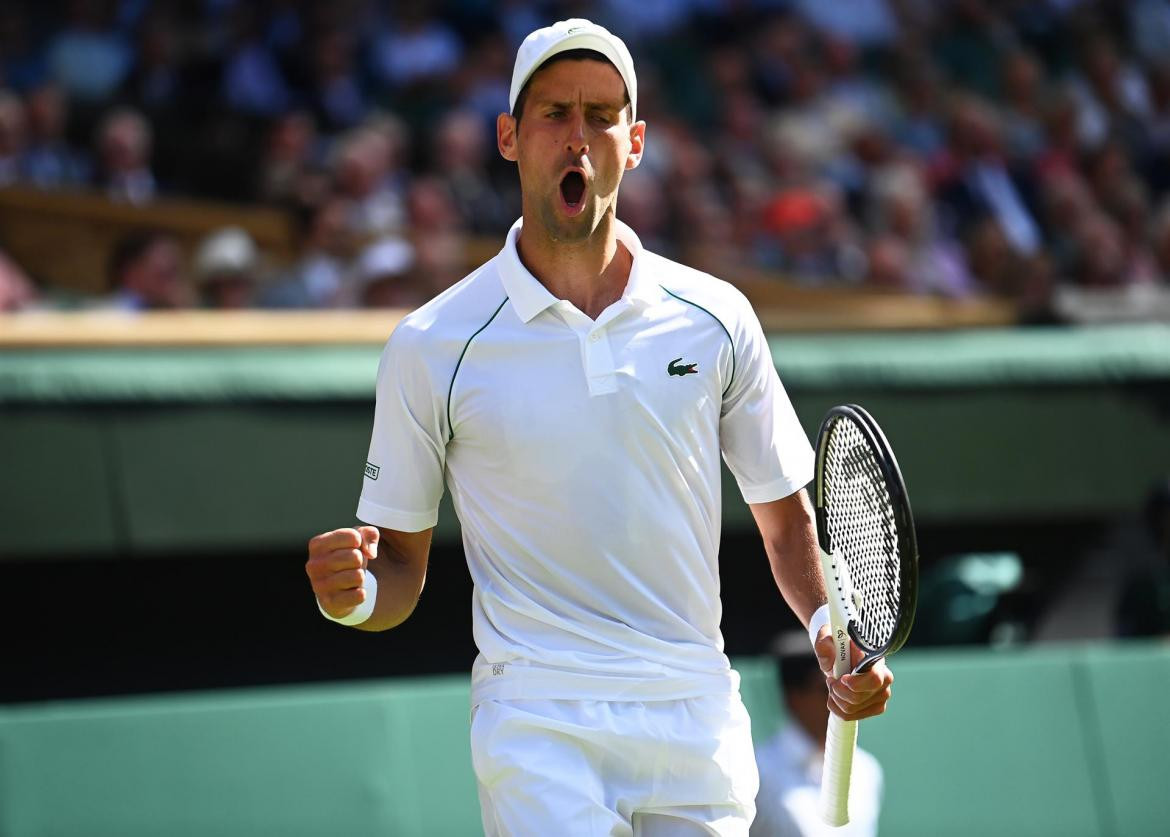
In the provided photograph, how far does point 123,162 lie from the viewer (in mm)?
9227

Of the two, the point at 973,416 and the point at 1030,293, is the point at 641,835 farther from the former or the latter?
the point at 1030,293

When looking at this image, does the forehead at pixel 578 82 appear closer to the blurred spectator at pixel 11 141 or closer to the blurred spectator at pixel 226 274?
the blurred spectator at pixel 226 274

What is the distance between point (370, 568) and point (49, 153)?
6508 mm

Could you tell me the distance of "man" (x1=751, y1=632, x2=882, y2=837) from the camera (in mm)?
5836

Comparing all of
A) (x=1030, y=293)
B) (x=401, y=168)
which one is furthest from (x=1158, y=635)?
(x=401, y=168)

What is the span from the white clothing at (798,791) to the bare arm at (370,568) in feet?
7.99

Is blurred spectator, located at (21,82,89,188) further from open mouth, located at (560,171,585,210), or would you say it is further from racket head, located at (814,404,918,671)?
racket head, located at (814,404,918,671)

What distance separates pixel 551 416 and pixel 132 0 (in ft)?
25.8

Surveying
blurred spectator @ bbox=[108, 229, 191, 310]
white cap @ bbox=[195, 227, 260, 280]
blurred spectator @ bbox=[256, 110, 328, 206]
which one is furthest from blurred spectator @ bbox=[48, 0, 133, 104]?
blurred spectator @ bbox=[108, 229, 191, 310]

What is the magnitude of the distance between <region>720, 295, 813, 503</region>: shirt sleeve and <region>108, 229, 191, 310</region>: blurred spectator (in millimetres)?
4968

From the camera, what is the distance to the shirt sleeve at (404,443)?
3.57m

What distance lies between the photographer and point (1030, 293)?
31.9 ft

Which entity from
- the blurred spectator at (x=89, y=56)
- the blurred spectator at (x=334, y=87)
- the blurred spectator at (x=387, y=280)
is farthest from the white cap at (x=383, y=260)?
the blurred spectator at (x=89, y=56)

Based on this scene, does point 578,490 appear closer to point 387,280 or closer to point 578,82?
point 578,82
